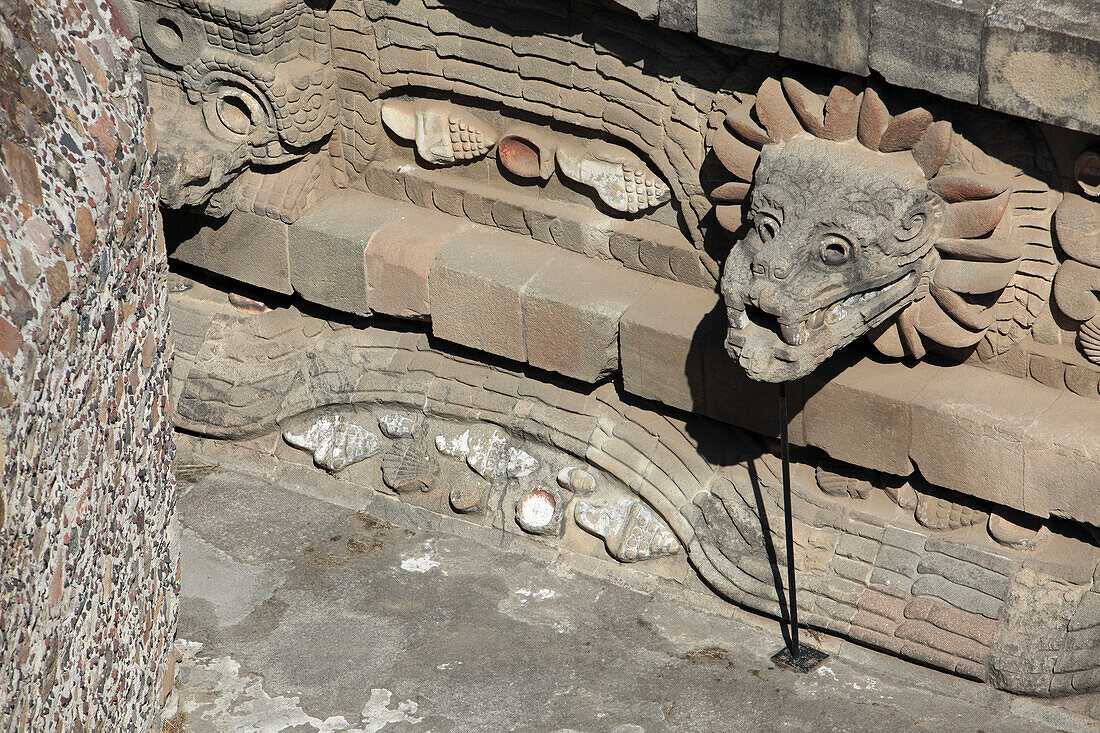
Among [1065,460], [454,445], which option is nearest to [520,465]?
[454,445]

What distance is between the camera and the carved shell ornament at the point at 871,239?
427cm

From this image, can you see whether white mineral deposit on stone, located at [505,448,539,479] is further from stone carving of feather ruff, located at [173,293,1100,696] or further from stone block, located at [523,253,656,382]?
stone block, located at [523,253,656,382]

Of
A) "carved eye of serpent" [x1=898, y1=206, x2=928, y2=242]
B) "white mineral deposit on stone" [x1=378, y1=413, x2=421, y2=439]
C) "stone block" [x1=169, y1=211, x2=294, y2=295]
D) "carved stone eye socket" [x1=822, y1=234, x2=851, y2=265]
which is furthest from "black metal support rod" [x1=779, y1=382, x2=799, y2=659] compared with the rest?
"stone block" [x1=169, y1=211, x2=294, y2=295]

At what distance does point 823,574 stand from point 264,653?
2105 millimetres

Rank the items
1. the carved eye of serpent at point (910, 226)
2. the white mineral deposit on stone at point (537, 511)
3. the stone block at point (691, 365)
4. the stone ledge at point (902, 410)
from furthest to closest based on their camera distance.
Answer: the white mineral deposit on stone at point (537, 511)
the stone block at point (691, 365)
the stone ledge at point (902, 410)
the carved eye of serpent at point (910, 226)

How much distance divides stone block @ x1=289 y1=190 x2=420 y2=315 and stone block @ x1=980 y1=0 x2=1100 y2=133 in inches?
105

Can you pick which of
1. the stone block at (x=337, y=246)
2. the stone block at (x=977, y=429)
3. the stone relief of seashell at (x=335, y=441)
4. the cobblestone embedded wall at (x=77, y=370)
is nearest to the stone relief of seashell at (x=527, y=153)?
the stone block at (x=337, y=246)

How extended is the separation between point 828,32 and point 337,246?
2365mm

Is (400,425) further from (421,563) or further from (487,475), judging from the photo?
(421,563)

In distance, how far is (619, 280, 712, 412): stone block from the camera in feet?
16.6

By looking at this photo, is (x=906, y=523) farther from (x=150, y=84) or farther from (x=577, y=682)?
(x=150, y=84)

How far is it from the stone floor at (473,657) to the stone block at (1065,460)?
0.68 meters

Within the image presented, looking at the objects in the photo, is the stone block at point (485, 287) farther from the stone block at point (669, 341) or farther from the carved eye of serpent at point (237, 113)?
the carved eye of serpent at point (237, 113)

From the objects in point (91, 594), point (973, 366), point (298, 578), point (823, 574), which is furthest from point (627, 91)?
point (91, 594)
